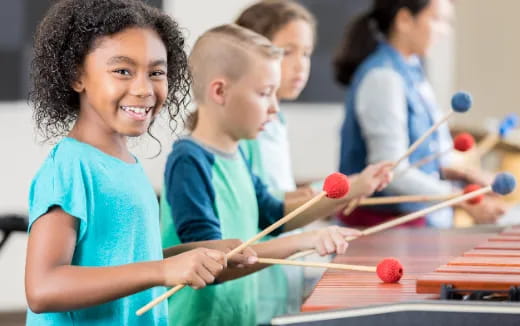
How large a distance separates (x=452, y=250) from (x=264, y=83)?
0.53 m

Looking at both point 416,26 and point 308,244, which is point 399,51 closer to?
point 416,26

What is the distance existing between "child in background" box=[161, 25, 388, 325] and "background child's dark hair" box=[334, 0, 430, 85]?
1.23m

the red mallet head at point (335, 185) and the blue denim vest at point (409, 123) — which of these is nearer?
the red mallet head at point (335, 185)

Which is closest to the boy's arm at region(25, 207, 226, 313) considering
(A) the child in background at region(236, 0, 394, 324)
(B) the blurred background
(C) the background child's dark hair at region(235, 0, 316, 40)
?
(A) the child in background at region(236, 0, 394, 324)

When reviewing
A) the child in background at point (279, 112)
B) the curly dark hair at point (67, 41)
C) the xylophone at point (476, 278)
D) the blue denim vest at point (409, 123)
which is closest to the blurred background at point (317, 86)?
the blue denim vest at point (409, 123)

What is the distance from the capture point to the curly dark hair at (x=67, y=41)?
191 cm

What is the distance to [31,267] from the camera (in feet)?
5.71

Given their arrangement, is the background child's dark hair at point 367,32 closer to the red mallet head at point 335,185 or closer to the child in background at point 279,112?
the child in background at point 279,112

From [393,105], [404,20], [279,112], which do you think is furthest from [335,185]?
[404,20]

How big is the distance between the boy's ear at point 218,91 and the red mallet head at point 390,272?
27.4 inches

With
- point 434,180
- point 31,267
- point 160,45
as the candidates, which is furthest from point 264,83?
point 434,180

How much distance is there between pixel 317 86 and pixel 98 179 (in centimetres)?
344

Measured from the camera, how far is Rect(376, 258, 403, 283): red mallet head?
1.94m

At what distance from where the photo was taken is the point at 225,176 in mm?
2480
